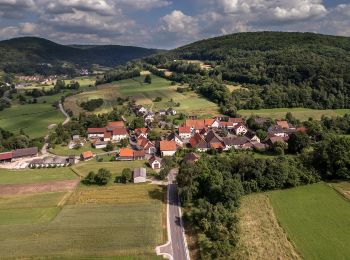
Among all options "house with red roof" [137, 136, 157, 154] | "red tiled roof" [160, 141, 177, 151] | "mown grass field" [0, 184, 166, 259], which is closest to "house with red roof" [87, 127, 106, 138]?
"house with red roof" [137, 136, 157, 154]

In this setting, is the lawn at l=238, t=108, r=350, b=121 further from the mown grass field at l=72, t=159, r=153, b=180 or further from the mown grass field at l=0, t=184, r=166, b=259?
the mown grass field at l=0, t=184, r=166, b=259

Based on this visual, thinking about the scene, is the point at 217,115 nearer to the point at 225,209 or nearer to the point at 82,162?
the point at 82,162

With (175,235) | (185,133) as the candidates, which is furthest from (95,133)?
(175,235)

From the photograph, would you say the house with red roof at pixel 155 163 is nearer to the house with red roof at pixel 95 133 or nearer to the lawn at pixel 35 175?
the lawn at pixel 35 175

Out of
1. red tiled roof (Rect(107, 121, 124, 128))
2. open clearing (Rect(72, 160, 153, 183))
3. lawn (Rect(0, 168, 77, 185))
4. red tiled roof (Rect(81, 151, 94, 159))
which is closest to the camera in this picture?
lawn (Rect(0, 168, 77, 185))

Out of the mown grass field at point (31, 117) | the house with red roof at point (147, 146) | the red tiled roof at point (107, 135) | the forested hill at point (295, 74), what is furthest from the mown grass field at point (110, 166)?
the forested hill at point (295, 74)
